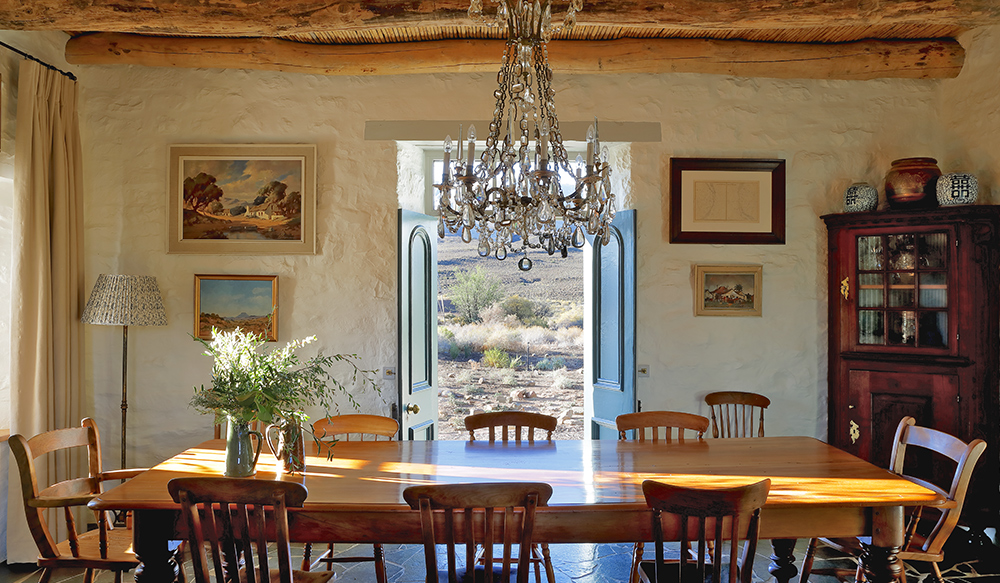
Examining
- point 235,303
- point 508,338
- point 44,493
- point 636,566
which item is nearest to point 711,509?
point 636,566

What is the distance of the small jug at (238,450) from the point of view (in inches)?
Answer: 95.1

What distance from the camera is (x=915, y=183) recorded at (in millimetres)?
3801

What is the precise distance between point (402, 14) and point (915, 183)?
3291 millimetres

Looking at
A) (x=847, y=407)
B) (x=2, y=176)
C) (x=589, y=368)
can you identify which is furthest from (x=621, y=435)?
(x=2, y=176)

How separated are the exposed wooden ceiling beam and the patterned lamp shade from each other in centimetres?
144

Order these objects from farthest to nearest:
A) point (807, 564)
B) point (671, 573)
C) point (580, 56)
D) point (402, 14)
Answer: point (580, 56) < point (402, 14) < point (807, 564) < point (671, 573)

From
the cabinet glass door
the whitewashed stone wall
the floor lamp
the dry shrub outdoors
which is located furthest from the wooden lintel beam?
the dry shrub outdoors

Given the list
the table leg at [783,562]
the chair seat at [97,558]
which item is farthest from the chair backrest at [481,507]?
the table leg at [783,562]

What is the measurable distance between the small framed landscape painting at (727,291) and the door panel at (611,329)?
0.47 m

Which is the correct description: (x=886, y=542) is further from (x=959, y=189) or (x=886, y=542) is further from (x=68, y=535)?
(x=68, y=535)

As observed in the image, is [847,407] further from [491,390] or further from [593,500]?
[491,390]

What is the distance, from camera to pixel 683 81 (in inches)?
166

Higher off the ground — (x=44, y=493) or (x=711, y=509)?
(x=711, y=509)

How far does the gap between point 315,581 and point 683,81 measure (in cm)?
377
